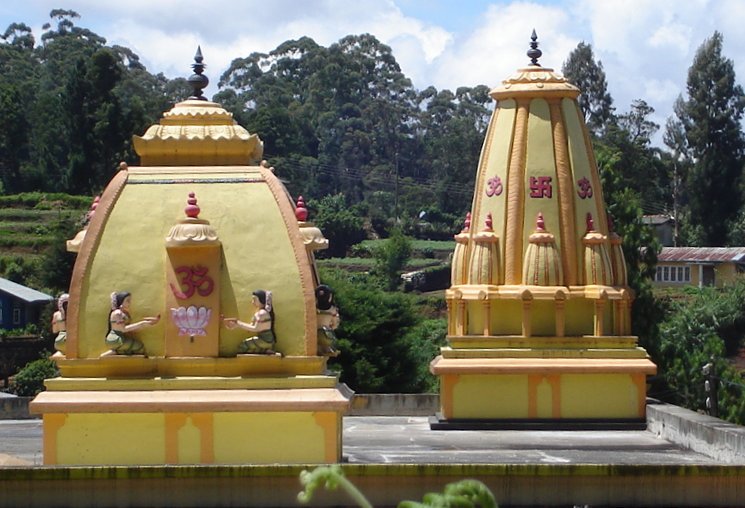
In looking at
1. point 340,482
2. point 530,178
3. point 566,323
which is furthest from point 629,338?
point 340,482

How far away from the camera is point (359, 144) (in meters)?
115

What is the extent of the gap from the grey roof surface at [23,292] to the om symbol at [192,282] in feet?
141

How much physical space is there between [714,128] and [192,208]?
64.0 metres

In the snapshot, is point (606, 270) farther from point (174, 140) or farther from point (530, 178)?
point (174, 140)

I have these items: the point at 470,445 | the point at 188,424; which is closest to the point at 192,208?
the point at 188,424

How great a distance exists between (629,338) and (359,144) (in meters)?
92.6

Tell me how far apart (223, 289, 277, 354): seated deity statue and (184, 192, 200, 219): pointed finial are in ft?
3.46

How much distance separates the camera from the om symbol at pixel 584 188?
24.2 metres

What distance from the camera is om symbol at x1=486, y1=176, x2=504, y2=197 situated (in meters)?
24.4

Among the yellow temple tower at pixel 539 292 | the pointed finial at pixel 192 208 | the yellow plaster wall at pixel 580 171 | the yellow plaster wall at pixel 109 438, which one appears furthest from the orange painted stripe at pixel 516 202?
the yellow plaster wall at pixel 109 438

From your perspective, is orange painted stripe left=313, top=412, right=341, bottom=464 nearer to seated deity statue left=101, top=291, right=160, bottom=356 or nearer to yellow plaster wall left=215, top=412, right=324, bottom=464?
yellow plaster wall left=215, top=412, right=324, bottom=464

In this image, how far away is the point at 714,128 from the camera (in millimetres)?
77125

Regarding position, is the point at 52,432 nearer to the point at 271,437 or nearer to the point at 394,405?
the point at 271,437

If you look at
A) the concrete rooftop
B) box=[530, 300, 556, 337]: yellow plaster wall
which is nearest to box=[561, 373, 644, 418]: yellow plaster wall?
box=[530, 300, 556, 337]: yellow plaster wall
